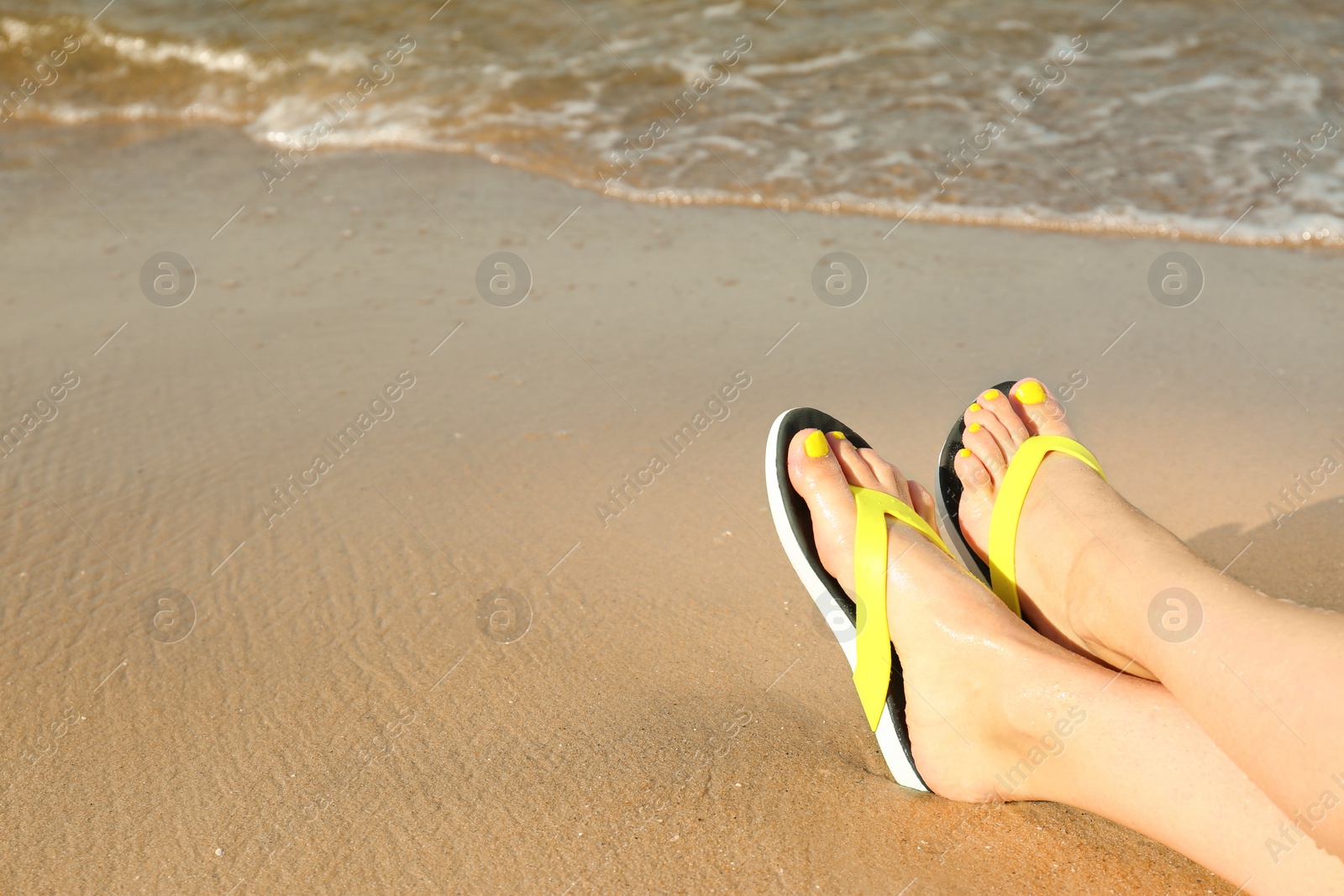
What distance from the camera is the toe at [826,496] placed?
1.91 meters

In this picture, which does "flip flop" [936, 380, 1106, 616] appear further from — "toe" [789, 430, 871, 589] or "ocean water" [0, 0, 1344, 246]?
"ocean water" [0, 0, 1344, 246]

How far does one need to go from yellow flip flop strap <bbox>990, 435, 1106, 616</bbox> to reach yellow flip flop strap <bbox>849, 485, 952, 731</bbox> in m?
0.11

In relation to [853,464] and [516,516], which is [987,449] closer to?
[853,464]

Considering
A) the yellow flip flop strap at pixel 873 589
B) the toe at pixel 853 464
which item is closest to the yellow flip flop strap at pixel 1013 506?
the yellow flip flop strap at pixel 873 589

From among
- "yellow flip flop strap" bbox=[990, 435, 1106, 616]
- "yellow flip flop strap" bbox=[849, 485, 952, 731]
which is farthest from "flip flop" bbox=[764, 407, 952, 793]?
"yellow flip flop strap" bbox=[990, 435, 1106, 616]

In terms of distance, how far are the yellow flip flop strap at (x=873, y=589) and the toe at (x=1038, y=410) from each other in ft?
1.24

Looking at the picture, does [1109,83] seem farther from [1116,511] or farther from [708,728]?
[708,728]

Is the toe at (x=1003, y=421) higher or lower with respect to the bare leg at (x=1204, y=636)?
lower

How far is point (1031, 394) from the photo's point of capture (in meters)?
2.19

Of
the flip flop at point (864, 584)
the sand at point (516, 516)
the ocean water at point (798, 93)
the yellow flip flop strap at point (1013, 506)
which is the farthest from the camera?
the ocean water at point (798, 93)

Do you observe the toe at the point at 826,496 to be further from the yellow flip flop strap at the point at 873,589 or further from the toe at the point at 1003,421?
the toe at the point at 1003,421

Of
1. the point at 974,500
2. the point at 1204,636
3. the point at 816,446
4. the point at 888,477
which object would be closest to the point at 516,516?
the point at 816,446

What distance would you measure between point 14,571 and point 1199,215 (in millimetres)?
3801

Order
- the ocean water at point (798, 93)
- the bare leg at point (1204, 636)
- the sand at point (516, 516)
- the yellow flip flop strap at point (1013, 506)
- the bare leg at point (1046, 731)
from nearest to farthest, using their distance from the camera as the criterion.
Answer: the bare leg at point (1204, 636) → the bare leg at point (1046, 731) → the sand at point (516, 516) → the yellow flip flop strap at point (1013, 506) → the ocean water at point (798, 93)
